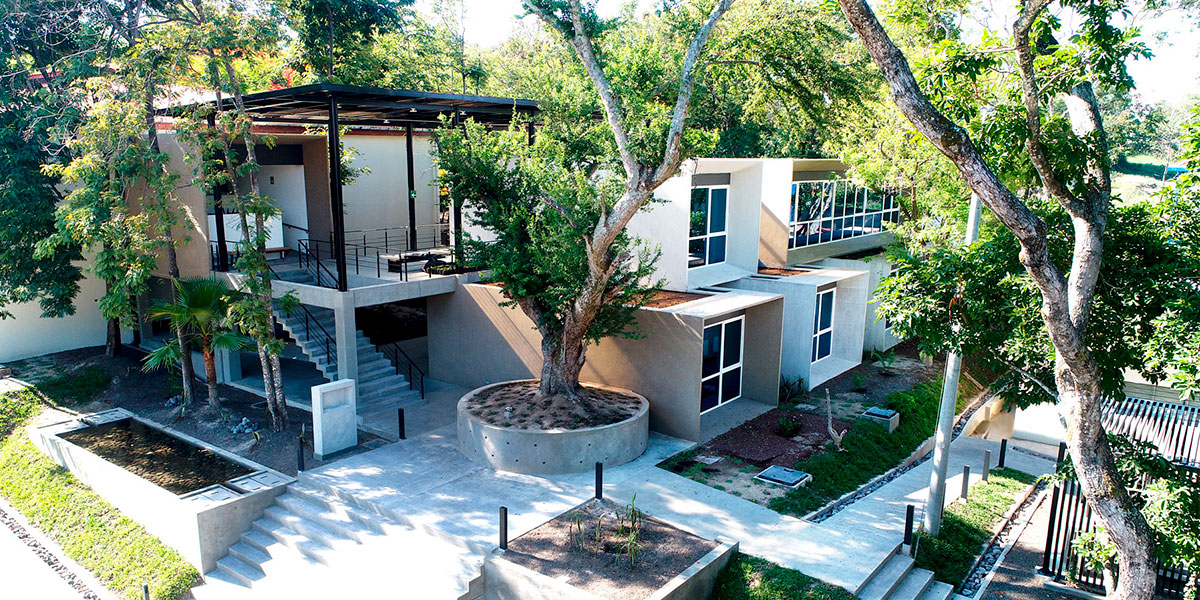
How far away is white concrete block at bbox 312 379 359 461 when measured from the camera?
13266mm

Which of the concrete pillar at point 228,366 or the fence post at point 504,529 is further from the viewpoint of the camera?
the concrete pillar at point 228,366

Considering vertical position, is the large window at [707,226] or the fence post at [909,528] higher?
the large window at [707,226]

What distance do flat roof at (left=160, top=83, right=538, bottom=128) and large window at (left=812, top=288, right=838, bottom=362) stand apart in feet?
27.2

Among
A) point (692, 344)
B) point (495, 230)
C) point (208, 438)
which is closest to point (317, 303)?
point (208, 438)

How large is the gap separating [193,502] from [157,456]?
3.09m

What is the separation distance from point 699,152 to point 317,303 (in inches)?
345

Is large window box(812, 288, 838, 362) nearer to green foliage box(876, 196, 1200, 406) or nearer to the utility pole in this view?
the utility pole

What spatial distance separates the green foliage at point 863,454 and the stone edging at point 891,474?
10 cm

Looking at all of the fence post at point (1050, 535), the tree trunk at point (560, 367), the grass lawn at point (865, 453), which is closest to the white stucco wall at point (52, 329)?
the tree trunk at point (560, 367)

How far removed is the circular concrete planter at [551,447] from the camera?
12.5 m

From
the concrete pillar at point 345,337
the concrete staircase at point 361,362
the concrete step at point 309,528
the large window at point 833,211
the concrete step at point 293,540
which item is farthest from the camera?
the large window at point 833,211

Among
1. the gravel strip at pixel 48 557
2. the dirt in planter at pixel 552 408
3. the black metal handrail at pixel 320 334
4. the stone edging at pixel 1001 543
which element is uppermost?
the black metal handrail at pixel 320 334

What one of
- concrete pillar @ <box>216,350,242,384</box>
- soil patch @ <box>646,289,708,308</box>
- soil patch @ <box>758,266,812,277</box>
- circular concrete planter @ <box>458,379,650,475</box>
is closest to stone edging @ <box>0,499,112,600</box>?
concrete pillar @ <box>216,350,242,384</box>

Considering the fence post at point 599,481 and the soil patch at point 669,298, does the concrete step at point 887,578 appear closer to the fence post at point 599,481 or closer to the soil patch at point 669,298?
the fence post at point 599,481
